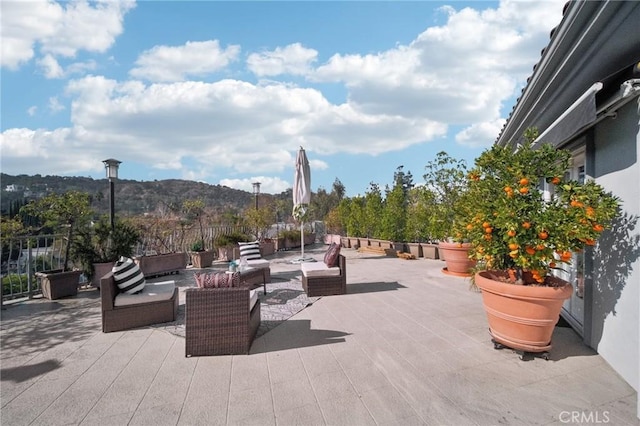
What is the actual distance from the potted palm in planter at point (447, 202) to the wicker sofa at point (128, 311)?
217 inches

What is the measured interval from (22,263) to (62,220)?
3.35 feet

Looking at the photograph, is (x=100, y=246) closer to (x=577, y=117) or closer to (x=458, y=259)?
(x=458, y=259)

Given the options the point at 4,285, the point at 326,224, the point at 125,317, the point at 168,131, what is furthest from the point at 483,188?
the point at 326,224

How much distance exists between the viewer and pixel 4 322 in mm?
4359

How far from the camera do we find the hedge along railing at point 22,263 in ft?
18.2

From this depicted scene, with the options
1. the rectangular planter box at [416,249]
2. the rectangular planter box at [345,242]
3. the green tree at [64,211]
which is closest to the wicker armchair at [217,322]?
the green tree at [64,211]

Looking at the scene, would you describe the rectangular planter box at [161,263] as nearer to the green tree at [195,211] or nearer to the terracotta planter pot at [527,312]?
the green tree at [195,211]

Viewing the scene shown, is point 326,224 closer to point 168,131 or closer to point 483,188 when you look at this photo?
point 168,131

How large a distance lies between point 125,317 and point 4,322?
205 cm

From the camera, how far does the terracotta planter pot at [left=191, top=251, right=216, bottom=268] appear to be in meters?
8.40

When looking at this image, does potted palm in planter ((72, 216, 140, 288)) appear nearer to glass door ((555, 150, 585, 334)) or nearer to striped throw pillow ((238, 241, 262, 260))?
striped throw pillow ((238, 241, 262, 260))

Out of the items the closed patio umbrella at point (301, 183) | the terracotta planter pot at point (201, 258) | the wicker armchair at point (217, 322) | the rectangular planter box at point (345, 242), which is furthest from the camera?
the rectangular planter box at point (345, 242)

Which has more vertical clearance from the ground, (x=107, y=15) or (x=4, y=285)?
(x=107, y=15)

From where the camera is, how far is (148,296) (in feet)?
13.2
